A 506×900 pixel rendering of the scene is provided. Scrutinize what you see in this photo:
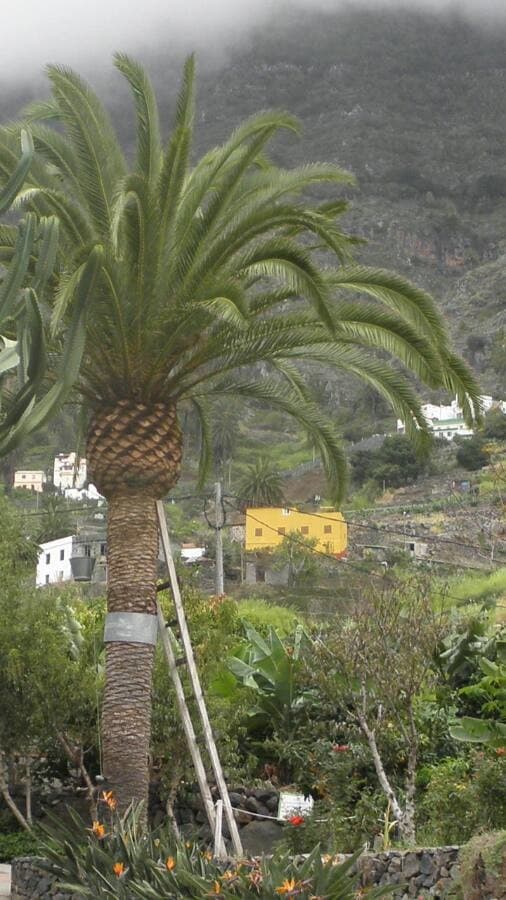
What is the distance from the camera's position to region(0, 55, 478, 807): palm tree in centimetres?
1290

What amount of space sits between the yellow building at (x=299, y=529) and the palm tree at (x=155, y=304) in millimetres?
49732

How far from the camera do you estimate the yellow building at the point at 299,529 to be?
65.1 meters

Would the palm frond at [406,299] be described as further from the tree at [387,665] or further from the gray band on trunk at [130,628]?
the gray band on trunk at [130,628]

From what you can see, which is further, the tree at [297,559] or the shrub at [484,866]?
the tree at [297,559]

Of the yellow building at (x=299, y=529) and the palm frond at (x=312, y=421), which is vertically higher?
the palm frond at (x=312, y=421)

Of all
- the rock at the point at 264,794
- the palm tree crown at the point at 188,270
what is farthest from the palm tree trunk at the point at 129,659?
the rock at the point at 264,794

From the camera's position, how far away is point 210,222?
13227 mm

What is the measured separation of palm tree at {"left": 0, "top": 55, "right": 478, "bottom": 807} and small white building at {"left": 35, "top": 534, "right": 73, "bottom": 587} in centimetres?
4933

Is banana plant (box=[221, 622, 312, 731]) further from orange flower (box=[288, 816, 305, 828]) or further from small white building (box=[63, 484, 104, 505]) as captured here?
small white building (box=[63, 484, 104, 505])

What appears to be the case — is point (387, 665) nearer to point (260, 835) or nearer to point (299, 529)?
point (260, 835)

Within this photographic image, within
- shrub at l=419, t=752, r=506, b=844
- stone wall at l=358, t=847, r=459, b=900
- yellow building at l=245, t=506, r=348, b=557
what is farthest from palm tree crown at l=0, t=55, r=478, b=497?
yellow building at l=245, t=506, r=348, b=557

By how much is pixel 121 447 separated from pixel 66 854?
415cm

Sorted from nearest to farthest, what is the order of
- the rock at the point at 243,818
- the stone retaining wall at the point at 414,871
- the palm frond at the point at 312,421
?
the stone retaining wall at the point at 414,871 < the palm frond at the point at 312,421 < the rock at the point at 243,818

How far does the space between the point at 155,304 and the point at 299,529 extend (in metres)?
52.8
